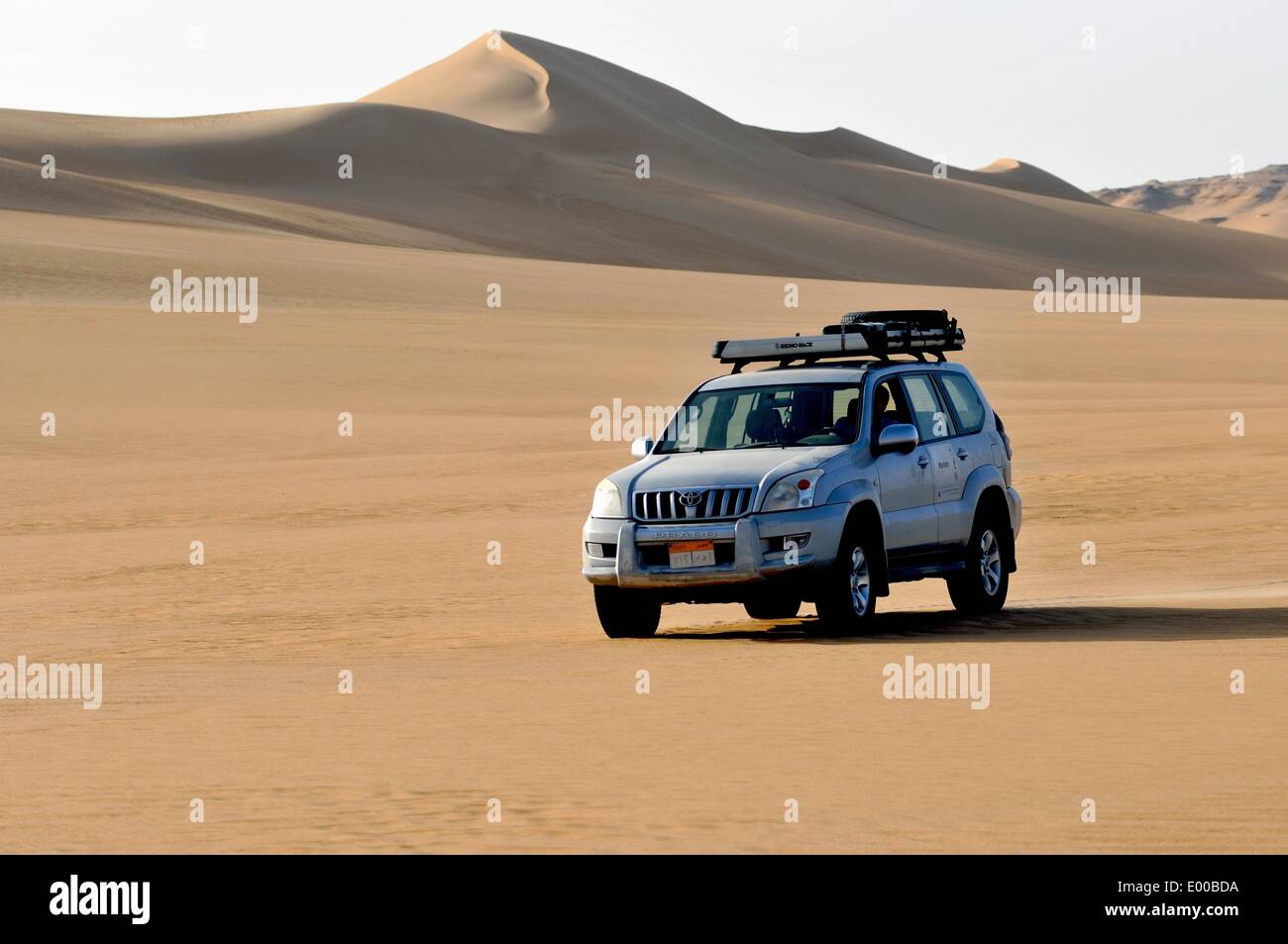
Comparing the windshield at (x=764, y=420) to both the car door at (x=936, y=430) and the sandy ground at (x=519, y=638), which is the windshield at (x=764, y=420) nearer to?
the car door at (x=936, y=430)

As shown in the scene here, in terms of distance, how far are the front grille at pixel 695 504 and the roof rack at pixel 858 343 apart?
1.74 metres

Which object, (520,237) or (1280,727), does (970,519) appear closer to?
(1280,727)

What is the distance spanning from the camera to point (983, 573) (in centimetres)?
1582

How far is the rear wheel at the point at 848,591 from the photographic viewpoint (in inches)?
548

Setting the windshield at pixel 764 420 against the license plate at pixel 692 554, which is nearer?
the license plate at pixel 692 554

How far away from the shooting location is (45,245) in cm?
5469

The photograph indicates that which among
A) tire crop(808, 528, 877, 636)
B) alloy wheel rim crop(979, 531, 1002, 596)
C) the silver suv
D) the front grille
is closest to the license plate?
the silver suv

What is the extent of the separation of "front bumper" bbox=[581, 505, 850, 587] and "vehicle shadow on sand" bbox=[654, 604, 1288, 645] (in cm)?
69

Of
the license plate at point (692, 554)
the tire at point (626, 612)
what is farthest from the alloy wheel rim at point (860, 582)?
the tire at point (626, 612)

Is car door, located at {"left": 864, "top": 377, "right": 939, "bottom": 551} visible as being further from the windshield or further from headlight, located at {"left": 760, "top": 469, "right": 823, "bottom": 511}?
headlight, located at {"left": 760, "top": 469, "right": 823, "bottom": 511}

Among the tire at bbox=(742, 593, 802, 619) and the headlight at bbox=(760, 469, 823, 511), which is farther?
the tire at bbox=(742, 593, 802, 619)

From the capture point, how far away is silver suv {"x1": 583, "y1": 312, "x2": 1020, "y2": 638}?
13.8 meters

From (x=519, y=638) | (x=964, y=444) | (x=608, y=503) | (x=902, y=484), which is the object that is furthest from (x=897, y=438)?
(x=519, y=638)
